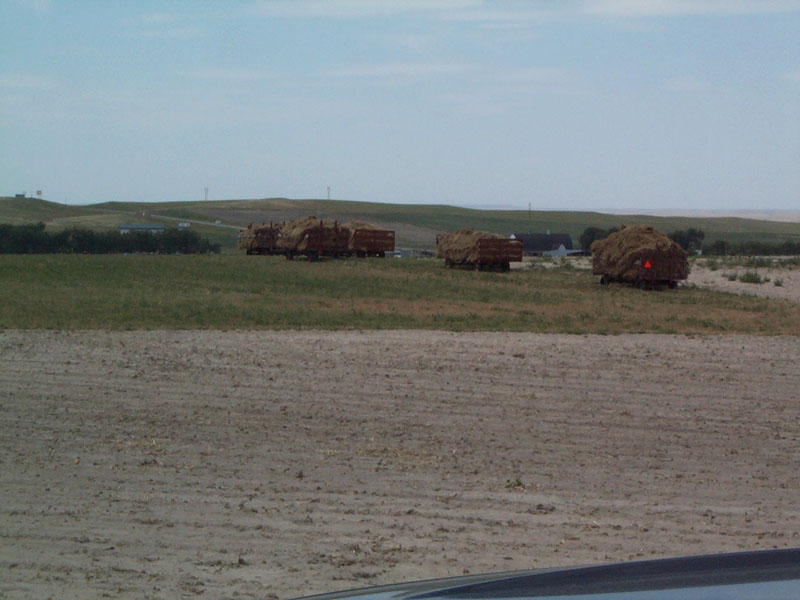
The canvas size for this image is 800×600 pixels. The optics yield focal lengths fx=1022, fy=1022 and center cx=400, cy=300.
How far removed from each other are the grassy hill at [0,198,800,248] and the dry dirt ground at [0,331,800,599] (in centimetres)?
7159

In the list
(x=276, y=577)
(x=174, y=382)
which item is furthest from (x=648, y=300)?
(x=276, y=577)

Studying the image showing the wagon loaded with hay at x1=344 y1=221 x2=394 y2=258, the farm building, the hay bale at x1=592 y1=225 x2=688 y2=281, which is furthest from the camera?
the farm building

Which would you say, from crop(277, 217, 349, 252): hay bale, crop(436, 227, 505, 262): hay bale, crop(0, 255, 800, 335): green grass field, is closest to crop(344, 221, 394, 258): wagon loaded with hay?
crop(277, 217, 349, 252): hay bale

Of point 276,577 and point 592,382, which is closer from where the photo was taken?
point 276,577

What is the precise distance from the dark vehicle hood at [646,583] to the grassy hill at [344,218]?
269 feet

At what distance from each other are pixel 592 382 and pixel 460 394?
192 cm

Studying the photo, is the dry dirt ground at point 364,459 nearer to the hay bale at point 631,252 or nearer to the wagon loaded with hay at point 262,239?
the hay bale at point 631,252

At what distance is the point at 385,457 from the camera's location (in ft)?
30.9

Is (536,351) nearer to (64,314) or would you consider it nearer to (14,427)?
(14,427)

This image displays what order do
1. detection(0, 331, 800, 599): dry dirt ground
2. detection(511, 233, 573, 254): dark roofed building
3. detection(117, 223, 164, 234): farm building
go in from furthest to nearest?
detection(511, 233, 573, 254): dark roofed building, detection(117, 223, 164, 234): farm building, detection(0, 331, 800, 599): dry dirt ground

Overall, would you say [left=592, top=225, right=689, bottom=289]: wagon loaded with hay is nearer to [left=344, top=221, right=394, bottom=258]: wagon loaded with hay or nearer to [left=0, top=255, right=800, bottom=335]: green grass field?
[left=0, top=255, right=800, bottom=335]: green grass field

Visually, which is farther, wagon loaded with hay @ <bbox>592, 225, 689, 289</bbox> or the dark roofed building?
the dark roofed building

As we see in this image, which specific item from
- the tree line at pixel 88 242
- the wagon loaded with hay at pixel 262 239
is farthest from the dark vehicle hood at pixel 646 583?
the tree line at pixel 88 242

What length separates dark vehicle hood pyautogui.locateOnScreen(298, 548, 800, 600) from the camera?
2559 millimetres
